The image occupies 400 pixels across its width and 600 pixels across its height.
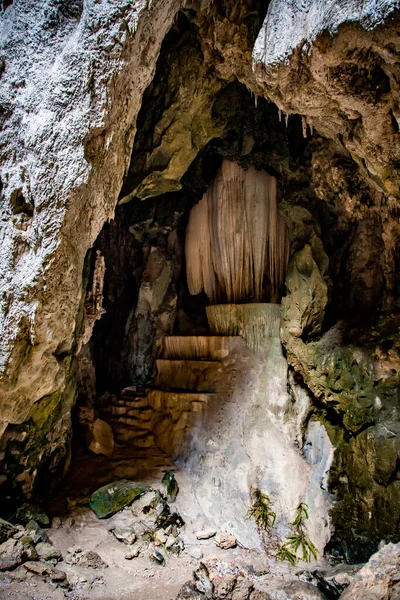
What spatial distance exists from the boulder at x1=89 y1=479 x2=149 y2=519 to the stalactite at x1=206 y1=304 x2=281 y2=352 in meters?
2.50

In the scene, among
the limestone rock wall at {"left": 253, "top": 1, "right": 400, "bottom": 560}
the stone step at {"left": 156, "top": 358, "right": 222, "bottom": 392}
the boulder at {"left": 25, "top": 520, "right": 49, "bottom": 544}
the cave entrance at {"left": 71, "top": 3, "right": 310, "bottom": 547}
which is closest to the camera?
the limestone rock wall at {"left": 253, "top": 1, "right": 400, "bottom": 560}

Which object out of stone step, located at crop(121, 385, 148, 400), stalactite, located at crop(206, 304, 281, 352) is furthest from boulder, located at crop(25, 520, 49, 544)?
stalactite, located at crop(206, 304, 281, 352)

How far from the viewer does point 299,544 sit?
15.9 ft

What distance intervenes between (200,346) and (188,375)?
509mm

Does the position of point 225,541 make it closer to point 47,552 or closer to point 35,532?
point 47,552

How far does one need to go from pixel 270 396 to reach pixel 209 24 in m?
4.56

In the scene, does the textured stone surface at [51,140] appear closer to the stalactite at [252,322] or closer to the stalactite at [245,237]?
the stalactite at [252,322]

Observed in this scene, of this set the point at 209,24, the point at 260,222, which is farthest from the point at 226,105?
the point at 260,222

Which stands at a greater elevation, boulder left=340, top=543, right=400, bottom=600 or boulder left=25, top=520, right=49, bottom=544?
boulder left=340, top=543, right=400, bottom=600

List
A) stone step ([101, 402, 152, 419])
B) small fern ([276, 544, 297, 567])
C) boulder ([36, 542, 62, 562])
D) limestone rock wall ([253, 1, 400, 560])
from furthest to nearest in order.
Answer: stone step ([101, 402, 152, 419]), small fern ([276, 544, 297, 567]), boulder ([36, 542, 62, 562]), limestone rock wall ([253, 1, 400, 560])

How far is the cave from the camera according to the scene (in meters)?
3.62

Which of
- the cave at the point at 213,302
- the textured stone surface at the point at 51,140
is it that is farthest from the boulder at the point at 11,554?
the textured stone surface at the point at 51,140

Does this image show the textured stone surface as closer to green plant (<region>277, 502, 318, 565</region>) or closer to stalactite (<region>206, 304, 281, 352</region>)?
stalactite (<region>206, 304, 281, 352</region>)

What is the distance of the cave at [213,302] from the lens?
143 inches
